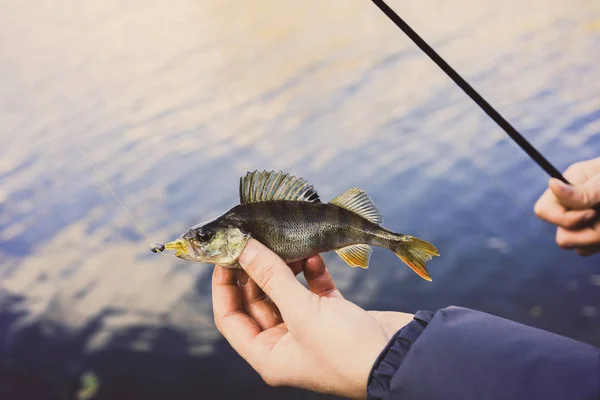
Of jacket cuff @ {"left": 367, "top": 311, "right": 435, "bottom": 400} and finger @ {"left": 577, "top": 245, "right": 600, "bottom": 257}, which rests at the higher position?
jacket cuff @ {"left": 367, "top": 311, "right": 435, "bottom": 400}

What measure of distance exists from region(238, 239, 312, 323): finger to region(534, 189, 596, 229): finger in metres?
1.02

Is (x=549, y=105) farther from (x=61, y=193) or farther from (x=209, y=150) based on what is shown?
(x=61, y=193)

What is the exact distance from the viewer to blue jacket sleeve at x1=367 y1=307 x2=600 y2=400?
66.3 inches

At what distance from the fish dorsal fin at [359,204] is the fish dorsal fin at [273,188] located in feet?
0.47

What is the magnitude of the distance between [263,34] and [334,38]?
3448 mm

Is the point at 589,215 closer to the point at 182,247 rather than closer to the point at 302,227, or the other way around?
the point at 302,227

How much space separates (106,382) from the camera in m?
5.38

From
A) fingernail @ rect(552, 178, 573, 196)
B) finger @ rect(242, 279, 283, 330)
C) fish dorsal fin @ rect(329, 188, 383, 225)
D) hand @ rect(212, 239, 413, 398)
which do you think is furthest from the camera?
finger @ rect(242, 279, 283, 330)

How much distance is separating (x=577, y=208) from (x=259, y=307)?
5.45 feet

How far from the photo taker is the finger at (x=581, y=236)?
198cm

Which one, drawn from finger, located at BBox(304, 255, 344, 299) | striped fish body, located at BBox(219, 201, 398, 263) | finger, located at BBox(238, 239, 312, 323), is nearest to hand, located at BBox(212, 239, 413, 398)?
finger, located at BBox(238, 239, 312, 323)

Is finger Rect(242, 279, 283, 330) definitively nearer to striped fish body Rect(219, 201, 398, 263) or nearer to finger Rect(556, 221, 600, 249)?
striped fish body Rect(219, 201, 398, 263)

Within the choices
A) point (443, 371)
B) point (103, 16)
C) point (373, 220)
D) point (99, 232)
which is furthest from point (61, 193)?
point (103, 16)

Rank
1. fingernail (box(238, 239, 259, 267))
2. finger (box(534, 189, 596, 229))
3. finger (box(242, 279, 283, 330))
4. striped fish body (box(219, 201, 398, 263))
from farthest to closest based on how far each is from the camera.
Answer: finger (box(242, 279, 283, 330)) < striped fish body (box(219, 201, 398, 263)) < fingernail (box(238, 239, 259, 267)) < finger (box(534, 189, 596, 229))
